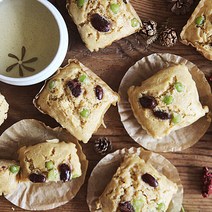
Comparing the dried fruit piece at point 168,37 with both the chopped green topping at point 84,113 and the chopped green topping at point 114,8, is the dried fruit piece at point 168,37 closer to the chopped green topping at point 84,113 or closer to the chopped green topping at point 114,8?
the chopped green topping at point 114,8

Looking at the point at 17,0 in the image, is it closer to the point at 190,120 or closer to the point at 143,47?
the point at 143,47

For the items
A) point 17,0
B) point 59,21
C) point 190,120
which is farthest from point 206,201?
point 17,0

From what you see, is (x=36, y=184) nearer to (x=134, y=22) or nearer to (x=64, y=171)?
(x=64, y=171)

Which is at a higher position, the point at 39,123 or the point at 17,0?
the point at 17,0

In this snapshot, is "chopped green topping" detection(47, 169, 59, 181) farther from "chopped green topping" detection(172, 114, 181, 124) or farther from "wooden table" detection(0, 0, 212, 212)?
"chopped green topping" detection(172, 114, 181, 124)

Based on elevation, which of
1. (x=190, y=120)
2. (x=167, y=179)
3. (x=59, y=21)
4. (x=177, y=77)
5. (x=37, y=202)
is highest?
(x=59, y=21)

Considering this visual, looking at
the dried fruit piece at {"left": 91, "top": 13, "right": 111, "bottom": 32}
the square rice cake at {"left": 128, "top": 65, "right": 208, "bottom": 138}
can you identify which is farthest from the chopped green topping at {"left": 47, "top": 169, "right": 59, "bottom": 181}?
the dried fruit piece at {"left": 91, "top": 13, "right": 111, "bottom": 32}

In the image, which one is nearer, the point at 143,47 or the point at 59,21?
the point at 59,21
